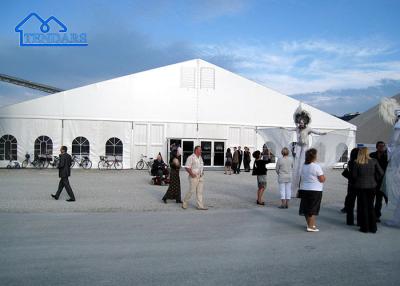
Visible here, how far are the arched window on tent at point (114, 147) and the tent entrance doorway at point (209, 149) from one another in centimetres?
365

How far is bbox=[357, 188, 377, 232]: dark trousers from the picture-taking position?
7715mm

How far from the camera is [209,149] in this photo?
25.5 meters

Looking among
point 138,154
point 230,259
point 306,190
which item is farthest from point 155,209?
point 138,154

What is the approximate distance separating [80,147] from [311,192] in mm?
18423

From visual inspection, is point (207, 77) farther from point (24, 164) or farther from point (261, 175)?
point (261, 175)

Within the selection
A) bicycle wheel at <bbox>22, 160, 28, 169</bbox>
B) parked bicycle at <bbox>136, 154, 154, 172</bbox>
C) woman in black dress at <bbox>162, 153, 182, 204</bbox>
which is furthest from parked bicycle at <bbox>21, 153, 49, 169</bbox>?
woman in black dress at <bbox>162, 153, 182, 204</bbox>

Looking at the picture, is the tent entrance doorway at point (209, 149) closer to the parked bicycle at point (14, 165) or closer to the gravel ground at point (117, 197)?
the gravel ground at point (117, 197)

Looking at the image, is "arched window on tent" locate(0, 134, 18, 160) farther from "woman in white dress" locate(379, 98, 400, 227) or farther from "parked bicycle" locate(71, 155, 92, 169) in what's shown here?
"woman in white dress" locate(379, 98, 400, 227)

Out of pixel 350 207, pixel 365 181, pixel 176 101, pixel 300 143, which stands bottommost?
pixel 350 207

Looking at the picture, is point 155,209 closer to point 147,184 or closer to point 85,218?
point 85,218

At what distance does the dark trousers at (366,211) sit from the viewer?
7.71m

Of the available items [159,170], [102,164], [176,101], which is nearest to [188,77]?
[176,101]

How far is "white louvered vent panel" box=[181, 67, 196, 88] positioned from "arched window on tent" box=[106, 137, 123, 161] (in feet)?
17.8

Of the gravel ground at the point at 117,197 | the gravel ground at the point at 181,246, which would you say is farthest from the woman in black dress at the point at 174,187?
the gravel ground at the point at 181,246
